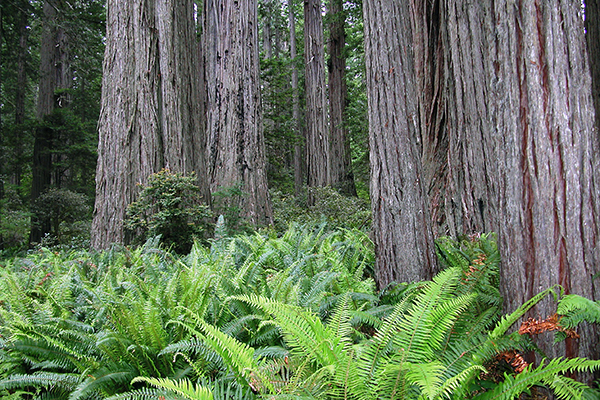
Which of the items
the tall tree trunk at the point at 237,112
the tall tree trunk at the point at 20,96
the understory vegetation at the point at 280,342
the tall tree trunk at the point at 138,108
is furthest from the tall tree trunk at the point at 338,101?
the tall tree trunk at the point at 20,96

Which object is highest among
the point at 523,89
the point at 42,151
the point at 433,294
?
the point at 42,151

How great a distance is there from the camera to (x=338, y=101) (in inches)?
608

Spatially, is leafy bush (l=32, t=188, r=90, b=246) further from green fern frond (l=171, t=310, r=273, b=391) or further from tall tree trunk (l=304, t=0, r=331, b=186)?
green fern frond (l=171, t=310, r=273, b=391)

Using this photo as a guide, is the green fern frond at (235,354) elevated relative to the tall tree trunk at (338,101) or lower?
lower

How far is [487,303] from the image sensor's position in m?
2.90

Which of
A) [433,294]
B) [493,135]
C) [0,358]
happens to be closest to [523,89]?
[493,135]

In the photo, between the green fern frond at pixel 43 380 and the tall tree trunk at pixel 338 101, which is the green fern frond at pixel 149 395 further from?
the tall tree trunk at pixel 338 101

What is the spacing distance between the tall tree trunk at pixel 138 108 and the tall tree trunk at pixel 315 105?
23.8 feet

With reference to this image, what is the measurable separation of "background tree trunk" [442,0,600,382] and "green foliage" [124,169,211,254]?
4443 mm

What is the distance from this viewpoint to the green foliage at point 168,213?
5871 millimetres

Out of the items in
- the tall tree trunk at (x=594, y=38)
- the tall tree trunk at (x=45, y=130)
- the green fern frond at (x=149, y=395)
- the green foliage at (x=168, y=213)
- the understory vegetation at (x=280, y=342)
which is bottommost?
the green fern frond at (x=149, y=395)

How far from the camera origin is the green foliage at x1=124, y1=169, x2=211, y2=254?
5.87 meters

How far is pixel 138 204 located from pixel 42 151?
418 inches

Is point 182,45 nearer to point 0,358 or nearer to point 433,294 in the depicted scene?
point 0,358
